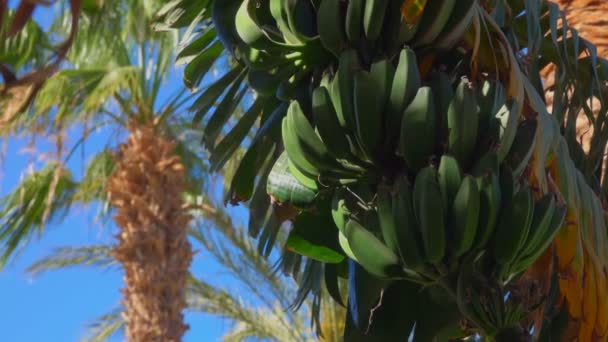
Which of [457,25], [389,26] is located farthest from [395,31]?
[457,25]

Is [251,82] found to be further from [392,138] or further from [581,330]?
[581,330]

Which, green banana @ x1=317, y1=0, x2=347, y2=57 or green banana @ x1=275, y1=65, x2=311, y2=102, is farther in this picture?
green banana @ x1=275, y1=65, x2=311, y2=102

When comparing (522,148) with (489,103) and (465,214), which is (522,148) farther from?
(465,214)

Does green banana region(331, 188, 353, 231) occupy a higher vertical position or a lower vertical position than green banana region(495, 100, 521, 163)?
higher

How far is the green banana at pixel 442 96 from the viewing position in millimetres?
2189

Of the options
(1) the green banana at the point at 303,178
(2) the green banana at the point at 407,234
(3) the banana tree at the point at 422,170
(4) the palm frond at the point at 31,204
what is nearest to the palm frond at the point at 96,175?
(4) the palm frond at the point at 31,204

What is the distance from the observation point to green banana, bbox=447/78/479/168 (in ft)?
6.94

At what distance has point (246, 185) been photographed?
2.95 metres

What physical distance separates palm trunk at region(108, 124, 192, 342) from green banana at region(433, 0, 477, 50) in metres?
5.75

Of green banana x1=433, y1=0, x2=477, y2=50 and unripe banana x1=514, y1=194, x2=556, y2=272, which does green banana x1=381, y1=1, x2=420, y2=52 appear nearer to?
green banana x1=433, y1=0, x2=477, y2=50

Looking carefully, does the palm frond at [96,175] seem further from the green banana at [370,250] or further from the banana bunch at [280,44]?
the green banana at [370,250]

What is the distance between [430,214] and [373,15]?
1.84ft

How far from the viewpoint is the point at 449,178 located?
6.68ft

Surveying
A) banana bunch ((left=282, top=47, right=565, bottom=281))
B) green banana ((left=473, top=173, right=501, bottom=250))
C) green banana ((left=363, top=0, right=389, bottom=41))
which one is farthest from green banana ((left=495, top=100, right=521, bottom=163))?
green banana ((left=363, top=0, right=389, bottom=41))
